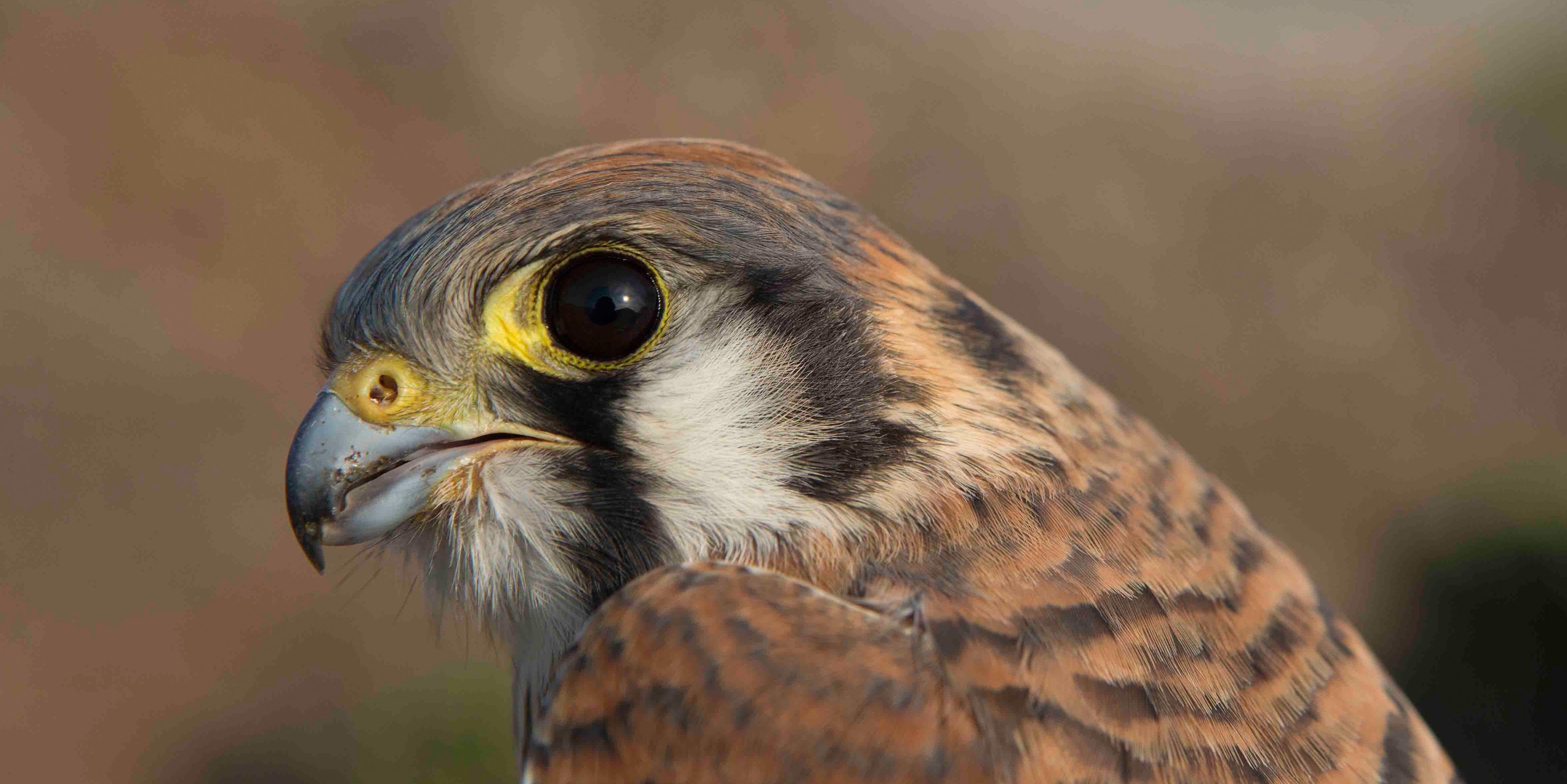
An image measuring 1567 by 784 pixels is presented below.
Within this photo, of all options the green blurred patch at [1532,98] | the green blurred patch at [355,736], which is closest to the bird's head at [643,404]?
the green blurred patch at [355,736]

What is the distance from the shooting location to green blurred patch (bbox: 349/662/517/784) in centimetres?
589

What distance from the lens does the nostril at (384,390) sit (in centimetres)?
190

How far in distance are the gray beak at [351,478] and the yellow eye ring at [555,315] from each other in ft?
0.58

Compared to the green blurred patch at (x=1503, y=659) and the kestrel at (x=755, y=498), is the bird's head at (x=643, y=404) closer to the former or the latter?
the kestrel at (x=755, y=498)

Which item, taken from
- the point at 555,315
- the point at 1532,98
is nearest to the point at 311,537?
the point at 555,315

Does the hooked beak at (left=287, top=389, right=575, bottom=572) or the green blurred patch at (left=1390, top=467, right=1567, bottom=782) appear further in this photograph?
the green blurred patch at (left=1390, top=467, right=1567, bottom=782)

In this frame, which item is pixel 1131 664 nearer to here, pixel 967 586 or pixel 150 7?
pixel 967 586

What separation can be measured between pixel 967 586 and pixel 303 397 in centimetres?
827

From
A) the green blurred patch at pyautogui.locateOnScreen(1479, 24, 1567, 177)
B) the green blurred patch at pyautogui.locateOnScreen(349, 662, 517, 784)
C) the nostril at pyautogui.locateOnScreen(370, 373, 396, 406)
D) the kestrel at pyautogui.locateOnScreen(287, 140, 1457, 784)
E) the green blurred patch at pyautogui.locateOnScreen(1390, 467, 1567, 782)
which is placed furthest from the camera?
the green blurred patch at pyautogui.locateOnScreen(1479, 24, 1567, 177)

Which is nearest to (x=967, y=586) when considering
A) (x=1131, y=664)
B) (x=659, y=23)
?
(x=1131, y=664)

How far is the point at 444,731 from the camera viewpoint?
609 cm

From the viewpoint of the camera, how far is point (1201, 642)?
1756 millimetres

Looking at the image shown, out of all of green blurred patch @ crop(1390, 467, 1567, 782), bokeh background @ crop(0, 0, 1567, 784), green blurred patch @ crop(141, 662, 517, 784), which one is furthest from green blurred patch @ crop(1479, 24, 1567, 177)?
green blurred patch @ crop(141, 662, 517, 784)

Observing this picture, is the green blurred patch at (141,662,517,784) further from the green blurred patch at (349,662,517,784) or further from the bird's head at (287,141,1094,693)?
the bird's head at (287,141,1094,693)
